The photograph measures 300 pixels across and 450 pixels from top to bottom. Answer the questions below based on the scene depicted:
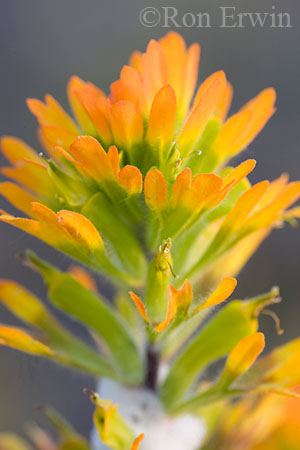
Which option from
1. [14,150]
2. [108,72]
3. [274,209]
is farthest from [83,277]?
[108,72]

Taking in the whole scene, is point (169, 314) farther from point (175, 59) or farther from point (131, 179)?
point (175, 59)

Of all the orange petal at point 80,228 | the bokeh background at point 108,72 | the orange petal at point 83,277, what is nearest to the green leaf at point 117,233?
the orange petal at point 80,228

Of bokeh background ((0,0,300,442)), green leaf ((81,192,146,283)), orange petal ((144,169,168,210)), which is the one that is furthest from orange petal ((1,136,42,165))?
bokeh background ((0,0,300,442))

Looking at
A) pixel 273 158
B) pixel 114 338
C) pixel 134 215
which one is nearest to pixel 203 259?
pixel 134 215

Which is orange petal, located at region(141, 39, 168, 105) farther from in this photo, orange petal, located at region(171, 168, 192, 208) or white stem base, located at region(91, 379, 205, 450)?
white stem base, located at region(91, 379, 205, 450)

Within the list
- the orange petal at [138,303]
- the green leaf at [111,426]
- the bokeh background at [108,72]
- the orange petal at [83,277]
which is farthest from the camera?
the bokeh background at [108,72]

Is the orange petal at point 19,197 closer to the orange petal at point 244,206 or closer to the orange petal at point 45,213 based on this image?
the orange petal at point 45,213

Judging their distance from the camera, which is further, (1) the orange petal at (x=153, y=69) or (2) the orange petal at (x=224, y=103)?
(2) the orange petal at (x=224, y=103)

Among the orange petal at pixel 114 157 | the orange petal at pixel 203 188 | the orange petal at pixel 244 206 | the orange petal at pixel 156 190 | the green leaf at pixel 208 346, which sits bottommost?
the green leaf at pixel 208 346
